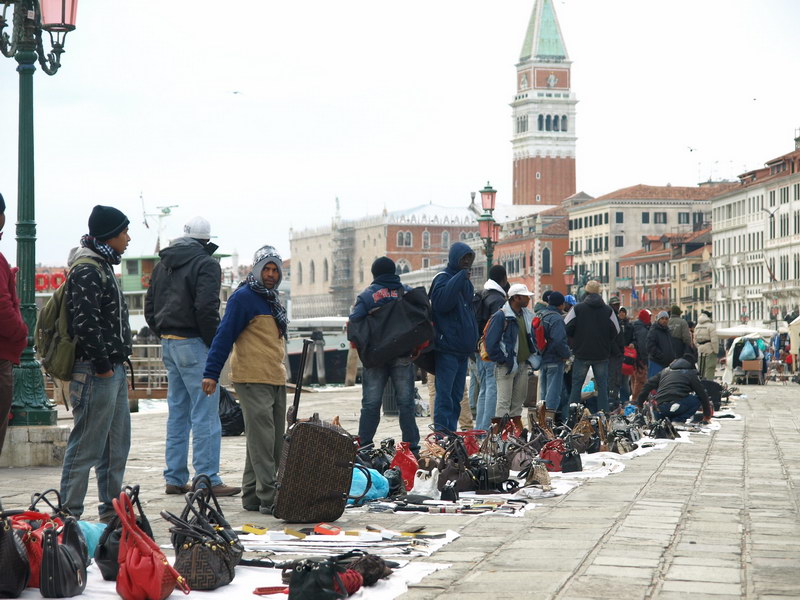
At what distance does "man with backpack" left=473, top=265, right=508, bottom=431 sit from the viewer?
12.3m

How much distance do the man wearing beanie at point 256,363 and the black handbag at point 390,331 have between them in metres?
1.52

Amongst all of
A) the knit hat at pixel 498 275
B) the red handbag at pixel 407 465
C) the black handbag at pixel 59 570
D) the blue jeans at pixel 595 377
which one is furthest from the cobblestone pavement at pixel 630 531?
the blue jeans at pixel 595 377

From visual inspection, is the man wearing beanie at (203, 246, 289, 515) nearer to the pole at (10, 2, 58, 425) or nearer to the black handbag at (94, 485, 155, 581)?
the black handbag at (94, 485, 155, 581)

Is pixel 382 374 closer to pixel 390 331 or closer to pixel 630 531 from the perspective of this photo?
pixel 390 331

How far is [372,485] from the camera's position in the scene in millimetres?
8219

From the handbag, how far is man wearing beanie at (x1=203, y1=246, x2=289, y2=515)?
6.70 ft

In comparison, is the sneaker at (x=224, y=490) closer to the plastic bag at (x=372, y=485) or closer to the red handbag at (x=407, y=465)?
the plastic bag at (x=372, y=485)

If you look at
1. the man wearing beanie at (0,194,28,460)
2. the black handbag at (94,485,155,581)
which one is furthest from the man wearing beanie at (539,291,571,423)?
the black handbag at (94,485,155,581)

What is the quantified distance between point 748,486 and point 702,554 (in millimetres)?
3147

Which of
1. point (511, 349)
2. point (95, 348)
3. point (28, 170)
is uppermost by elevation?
point (28, 170)

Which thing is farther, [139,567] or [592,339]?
[592,339]

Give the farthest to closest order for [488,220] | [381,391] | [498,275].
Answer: [488,220], [498,275], [381,391]

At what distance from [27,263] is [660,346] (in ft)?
31.5

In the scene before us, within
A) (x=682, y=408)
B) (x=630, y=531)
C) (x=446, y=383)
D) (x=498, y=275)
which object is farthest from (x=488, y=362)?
(x=630, y=531)
